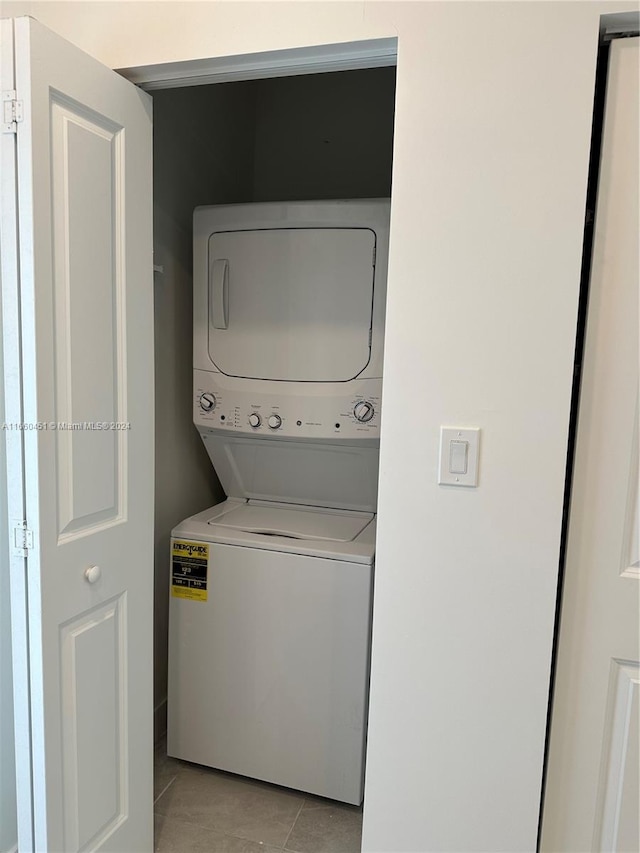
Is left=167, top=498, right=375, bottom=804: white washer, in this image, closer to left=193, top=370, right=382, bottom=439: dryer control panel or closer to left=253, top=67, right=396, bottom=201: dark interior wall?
left=193, top=370, right=382, bottom=439: dryer control panel

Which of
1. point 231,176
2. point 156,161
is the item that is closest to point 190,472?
point 156,161

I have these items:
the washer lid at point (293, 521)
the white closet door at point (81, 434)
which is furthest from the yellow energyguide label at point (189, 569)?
the white closet door at point (81, 434)

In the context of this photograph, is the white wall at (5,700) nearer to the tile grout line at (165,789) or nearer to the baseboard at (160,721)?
the tile grout line at (165,789)

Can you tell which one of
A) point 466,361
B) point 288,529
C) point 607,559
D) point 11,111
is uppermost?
point 11,111

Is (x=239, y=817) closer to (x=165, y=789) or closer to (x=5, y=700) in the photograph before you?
(x=165, y=789)

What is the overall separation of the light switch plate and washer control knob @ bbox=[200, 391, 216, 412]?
1.07 metres

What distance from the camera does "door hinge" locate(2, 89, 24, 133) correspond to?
114 cm

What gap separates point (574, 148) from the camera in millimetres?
1146

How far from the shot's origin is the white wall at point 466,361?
3.82 feet

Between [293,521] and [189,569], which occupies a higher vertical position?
[293,521]

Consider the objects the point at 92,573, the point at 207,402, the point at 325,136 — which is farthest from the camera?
the point at 325,136

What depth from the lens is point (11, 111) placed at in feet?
3.76

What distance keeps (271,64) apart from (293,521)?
135cm

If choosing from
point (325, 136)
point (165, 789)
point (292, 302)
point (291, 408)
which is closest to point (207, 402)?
point (291, 408)
